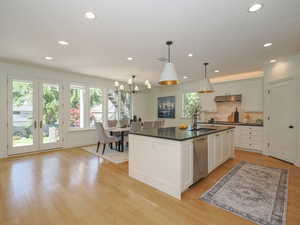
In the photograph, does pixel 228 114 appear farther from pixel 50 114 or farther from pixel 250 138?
pixel 50 114

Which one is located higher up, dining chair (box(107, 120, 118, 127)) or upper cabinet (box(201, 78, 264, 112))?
upper cabinet (box(201, 78, 264, 112))

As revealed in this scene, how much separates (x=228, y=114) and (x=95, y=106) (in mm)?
5494

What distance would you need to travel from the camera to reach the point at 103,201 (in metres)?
2.18

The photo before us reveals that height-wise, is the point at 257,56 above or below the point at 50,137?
above

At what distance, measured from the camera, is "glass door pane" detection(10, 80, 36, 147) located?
4391 millimetres

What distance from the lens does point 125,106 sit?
7.28m

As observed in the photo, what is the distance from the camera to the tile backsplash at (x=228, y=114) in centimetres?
536

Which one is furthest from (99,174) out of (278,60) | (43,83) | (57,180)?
(278,60)

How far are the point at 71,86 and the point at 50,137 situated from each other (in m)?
1.97

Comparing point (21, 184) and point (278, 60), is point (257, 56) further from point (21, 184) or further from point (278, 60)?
point (21, 184)

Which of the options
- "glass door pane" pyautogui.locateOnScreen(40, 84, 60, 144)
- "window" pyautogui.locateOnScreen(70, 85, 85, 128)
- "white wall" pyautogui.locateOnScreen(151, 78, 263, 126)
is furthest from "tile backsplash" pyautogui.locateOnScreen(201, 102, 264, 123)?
"glass door pane" pyautogui.locateOnScreen(40, 84, 60, 144)

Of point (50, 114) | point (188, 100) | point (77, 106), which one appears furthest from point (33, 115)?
point (188, 100)

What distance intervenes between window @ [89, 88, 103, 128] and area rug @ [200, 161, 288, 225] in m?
5.06

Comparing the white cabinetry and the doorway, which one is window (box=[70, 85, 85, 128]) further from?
the doorway
